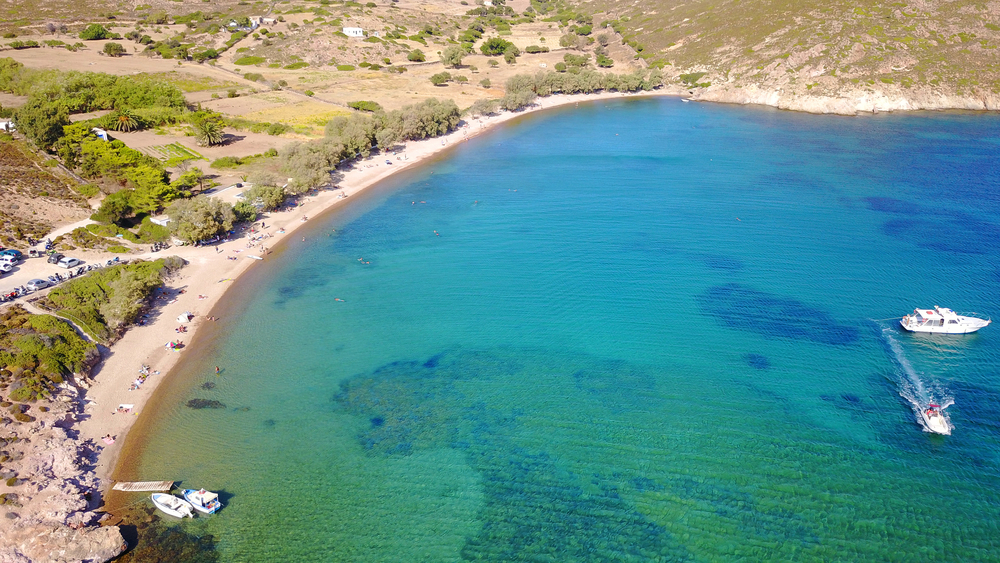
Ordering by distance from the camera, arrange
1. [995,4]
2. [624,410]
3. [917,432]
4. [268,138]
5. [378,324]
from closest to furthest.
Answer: [917,432]
[624,410]
[378,324]
[268,138]
[995,4]

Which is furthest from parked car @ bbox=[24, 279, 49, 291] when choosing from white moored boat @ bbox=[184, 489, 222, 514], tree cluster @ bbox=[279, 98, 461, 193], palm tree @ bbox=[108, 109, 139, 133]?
palm tree @ bbox=[108, 109, 139, 133]

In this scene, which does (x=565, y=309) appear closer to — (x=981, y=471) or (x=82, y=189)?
(x=981, y=471)

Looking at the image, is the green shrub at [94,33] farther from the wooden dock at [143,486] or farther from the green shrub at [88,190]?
the wooden dock at [143,486]

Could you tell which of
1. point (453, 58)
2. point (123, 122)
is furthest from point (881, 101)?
point (123, 122)

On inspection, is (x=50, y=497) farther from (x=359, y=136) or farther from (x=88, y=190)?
(x=359, y=136)

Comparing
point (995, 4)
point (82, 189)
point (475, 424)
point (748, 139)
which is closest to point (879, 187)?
point (748, 139)
